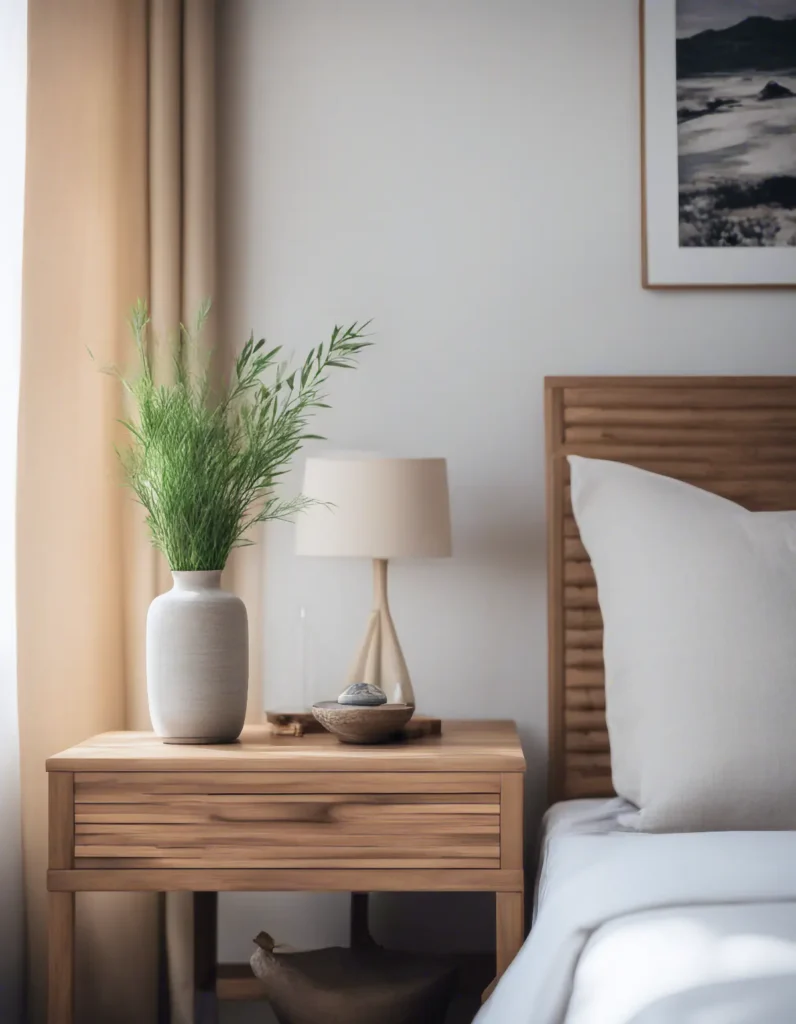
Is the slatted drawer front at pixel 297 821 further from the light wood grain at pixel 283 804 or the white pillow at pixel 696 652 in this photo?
the white pillow at pixel 696 652

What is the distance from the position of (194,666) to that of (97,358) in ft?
2.39

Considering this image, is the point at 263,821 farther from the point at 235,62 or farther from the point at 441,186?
the point at 235,62

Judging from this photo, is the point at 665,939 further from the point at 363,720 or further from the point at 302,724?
the point at 302,724

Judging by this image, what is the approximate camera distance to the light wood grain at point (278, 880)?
6.04ft

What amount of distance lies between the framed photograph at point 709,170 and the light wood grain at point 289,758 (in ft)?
3.83

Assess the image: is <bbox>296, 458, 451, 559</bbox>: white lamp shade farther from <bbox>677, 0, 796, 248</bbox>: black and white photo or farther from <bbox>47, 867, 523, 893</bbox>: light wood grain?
<bbox>677, 0, 796, 248</bbox>: black and white photo

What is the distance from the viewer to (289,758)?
186cm

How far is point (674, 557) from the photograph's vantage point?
6.46ft

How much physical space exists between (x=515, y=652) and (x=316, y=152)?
4.03 ft

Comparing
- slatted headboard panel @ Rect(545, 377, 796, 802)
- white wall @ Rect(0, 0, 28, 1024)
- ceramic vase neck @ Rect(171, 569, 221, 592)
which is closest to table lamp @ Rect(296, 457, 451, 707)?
ceramic vase neck @ Rect(171, 569, 221, 592)

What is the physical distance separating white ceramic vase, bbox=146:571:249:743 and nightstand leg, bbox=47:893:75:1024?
1.12ft

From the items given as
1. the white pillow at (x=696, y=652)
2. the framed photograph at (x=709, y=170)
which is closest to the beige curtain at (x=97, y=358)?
the white pillow at (x=696, y=652)

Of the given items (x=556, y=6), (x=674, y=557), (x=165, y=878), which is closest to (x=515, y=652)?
(x=674, y=557)

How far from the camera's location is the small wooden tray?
208 centimetres
